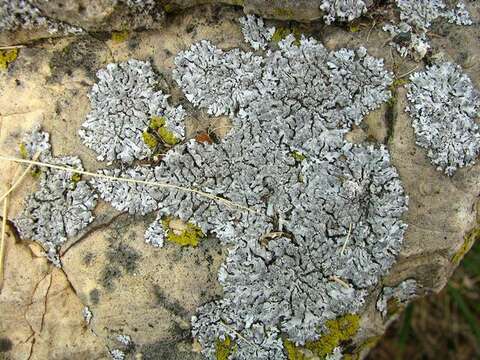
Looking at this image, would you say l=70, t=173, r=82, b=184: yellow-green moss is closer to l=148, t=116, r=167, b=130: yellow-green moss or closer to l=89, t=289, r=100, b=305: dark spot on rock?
l=148, t=116, r=167, b=130: yellow-green moss

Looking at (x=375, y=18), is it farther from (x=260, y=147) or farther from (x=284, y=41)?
(x=260, y=147)

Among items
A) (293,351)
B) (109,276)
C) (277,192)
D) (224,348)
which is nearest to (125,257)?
(109,276)

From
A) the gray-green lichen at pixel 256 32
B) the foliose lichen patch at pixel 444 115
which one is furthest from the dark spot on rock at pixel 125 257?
the foliose lichen patch at pixel 444 115

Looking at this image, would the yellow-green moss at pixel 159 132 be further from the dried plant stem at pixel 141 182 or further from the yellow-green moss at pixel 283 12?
the yellow-green moss at pixel 283 12

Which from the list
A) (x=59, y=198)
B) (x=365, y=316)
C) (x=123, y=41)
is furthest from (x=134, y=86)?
(x=365, y=316)

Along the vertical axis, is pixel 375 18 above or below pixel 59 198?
above
